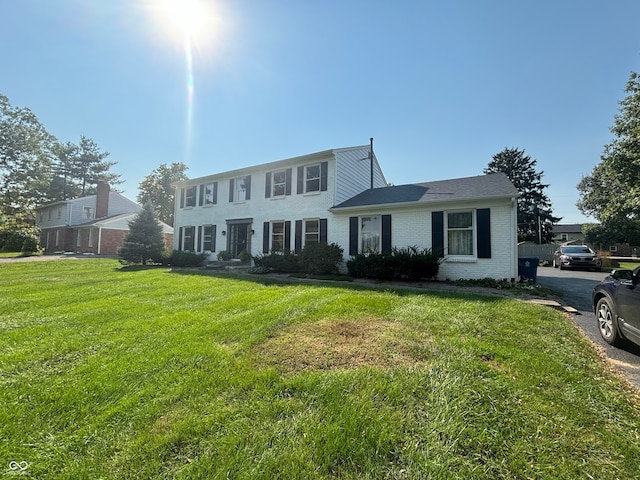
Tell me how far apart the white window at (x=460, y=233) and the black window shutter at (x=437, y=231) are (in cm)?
25

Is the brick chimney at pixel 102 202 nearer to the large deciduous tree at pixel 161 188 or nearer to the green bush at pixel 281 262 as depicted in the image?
the large deciduous tree at pixel 161 188

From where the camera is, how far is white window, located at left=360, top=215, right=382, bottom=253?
37.8 ft

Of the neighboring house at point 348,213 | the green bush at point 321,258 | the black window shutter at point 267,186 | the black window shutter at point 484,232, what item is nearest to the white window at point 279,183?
the neighboring house at point 348,213

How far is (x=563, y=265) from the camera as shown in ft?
56.0

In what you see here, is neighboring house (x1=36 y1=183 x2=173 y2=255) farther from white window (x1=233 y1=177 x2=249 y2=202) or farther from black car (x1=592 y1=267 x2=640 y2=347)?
black car (x1=592 y1=267 x2=640 y2=347)

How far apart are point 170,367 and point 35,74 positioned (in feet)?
46.2

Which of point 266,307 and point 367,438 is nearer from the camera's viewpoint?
point 367,438

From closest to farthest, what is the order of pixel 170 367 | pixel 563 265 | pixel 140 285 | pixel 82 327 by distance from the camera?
pixel 170 367 < pixel 82 327 < pixel 140 285 < pixel 563 265

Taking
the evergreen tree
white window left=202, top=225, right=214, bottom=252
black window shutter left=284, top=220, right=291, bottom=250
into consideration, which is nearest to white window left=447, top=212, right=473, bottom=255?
black window shutter left=284, top=220, right=291, bottom=250

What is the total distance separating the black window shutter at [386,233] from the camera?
11.1 metres

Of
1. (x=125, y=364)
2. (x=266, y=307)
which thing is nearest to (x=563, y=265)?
(x=266, y=307)

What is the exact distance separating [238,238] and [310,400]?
1427cm

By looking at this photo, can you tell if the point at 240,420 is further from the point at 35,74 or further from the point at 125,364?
the point at 35,74

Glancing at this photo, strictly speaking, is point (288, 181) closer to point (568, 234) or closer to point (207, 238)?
point (207, 238)
